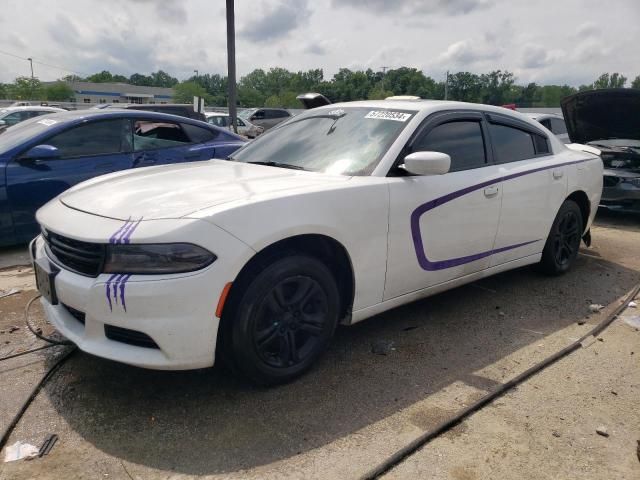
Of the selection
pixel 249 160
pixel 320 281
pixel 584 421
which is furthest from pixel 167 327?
pixel 584 421

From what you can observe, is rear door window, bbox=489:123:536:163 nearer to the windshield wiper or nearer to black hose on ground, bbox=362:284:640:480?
black hose on ground, bbox=362:284:640:480

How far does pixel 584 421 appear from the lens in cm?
261

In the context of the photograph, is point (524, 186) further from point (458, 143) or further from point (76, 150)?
point (76, 150)

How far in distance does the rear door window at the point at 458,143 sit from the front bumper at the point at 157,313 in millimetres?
1699

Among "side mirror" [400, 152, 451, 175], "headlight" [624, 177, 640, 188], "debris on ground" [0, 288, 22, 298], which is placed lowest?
"debris on ground" [0, 288, 22, 298]

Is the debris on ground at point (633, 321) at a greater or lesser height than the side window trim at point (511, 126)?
lesser

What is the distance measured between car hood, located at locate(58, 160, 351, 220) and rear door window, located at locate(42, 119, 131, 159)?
218 cm

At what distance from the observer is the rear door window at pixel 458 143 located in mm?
3506

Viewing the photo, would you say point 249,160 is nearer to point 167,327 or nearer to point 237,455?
point 167,327

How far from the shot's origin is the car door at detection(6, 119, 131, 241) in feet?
16.0

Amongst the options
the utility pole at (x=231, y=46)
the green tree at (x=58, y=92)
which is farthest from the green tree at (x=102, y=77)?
the utility pole at (x=231, y=46)

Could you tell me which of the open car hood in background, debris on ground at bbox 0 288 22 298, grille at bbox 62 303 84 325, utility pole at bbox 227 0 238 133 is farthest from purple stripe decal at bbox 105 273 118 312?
utility pole at bbox 227 0 238 133

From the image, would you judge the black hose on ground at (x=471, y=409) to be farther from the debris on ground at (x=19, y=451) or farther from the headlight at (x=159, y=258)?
the debris on ground at (x=19, y=451)

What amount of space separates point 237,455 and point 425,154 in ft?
6.39
